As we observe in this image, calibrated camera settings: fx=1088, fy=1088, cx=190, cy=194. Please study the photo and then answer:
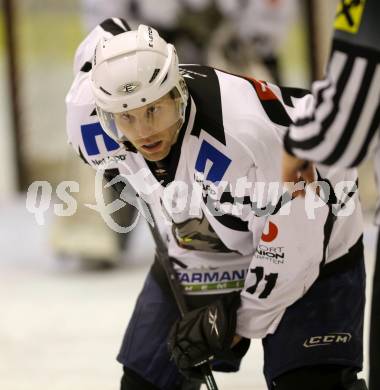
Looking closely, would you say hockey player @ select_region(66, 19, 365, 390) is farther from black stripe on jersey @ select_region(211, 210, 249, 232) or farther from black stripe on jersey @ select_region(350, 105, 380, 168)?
black stripe on jersey @ select_region(350, 105, 380, 168)

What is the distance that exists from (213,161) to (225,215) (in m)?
0.14

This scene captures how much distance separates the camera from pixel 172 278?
7.25ft

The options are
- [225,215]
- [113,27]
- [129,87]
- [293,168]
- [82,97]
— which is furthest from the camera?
[113,27]

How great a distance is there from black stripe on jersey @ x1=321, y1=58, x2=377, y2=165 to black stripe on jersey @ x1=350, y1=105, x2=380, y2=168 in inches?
1.0

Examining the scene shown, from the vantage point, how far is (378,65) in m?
1.60

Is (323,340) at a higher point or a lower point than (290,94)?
lower

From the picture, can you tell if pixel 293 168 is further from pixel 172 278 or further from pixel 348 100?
pixel 172 278

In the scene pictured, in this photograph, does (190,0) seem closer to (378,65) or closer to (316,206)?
(316,206)

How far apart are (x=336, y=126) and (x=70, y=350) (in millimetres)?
1756

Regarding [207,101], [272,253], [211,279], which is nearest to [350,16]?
[207,101]

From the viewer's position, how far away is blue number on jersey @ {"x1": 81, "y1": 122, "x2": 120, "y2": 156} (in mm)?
2070

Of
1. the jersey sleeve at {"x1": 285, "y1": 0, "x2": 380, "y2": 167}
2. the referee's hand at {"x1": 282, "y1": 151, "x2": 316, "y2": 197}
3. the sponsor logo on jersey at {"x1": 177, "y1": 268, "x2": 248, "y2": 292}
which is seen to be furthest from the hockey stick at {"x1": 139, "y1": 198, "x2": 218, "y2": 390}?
the jersey sleeve at {"x1": 285, "y1": 0, "x2": 380, "y2": 167}

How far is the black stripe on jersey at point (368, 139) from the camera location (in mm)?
1614

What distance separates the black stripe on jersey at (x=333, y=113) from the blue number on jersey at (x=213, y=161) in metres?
0.27
